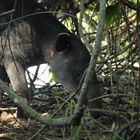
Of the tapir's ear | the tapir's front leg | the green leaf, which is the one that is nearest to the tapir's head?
the tapir's ear

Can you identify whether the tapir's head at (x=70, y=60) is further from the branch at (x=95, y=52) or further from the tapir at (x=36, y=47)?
the branch at (x=95, y=52)

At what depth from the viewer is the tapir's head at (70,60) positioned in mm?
6133

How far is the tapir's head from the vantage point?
613 cm

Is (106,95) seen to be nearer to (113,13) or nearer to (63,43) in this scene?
(113,13)

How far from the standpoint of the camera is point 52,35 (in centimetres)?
652

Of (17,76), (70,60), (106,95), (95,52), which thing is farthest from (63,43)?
(95,52)

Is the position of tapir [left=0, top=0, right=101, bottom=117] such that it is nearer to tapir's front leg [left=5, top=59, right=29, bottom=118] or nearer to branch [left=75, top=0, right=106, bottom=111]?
tapir's front leg [left=5, top=59, right=29, bottom=118]

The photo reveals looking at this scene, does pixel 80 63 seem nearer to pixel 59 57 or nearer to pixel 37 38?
pixel 59 57

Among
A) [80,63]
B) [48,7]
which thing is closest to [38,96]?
[80,63]

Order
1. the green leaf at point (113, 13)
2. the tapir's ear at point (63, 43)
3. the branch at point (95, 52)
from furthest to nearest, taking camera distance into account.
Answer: the tapir's ear at point (63, 43) → the green leaf at point (113, 13) → the branch at point (95, 52)

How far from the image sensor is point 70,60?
627cm

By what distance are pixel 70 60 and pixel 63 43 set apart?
0.87 ft

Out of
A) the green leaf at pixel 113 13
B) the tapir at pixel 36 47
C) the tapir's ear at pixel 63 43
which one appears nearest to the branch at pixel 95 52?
the green leaf at pixel 113 13

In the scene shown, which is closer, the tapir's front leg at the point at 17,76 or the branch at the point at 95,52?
the branch at the point at 95,52
